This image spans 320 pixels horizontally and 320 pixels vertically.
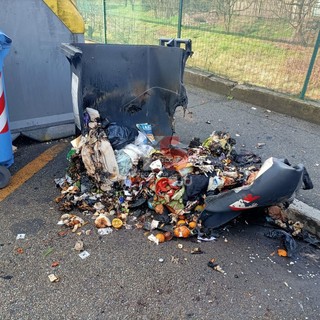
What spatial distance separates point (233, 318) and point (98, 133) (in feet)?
6.43

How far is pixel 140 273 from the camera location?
7.68ft

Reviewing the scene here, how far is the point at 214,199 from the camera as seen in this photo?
Result: 8.76 feet

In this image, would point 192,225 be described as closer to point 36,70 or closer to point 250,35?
point 36,70

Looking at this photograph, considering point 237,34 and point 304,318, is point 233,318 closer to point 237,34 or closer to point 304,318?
point 304,318

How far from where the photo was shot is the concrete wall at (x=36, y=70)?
3488 mm

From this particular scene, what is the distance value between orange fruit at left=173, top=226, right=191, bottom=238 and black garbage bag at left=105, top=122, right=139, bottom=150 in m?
1.08

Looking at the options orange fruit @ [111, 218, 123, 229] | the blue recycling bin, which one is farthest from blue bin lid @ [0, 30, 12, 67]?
orange fruit @ [111, 218, 123, 229]

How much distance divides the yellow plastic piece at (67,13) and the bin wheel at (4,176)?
1760 mm

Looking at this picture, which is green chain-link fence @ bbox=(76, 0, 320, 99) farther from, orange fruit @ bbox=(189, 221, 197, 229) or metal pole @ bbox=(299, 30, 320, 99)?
orange fruit @ bbox=(189, 221, 197, 229)

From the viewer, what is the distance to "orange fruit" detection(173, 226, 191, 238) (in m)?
2.68

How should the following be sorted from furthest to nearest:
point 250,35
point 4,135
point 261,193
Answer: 1. point 250,35
2. point 4,135
3. point 261,193

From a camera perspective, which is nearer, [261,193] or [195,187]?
[261,193]

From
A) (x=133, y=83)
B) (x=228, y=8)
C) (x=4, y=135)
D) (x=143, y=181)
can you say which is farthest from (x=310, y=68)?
(x=4, y=135)

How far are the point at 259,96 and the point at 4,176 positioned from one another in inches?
161
